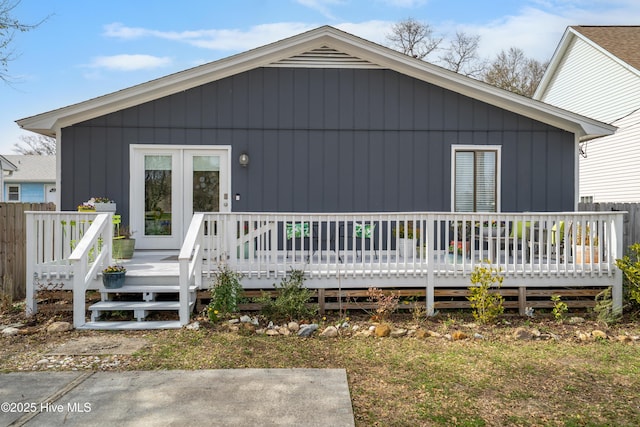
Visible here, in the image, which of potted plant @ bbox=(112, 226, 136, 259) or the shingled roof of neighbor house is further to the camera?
the shingled roof of neighbor house

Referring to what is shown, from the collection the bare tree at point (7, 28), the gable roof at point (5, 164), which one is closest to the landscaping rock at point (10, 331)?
the bare tree at point (7, 28)

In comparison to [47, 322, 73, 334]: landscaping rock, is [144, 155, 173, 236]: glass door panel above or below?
above

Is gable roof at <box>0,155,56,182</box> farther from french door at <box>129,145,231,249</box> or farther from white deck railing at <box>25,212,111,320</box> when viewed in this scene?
white deck railing at <box>25,212,111,320</box>

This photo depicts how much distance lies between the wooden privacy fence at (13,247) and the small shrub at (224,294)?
11.6ft

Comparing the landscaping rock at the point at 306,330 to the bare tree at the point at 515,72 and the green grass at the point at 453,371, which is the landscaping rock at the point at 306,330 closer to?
the green grass at the point at 453,371

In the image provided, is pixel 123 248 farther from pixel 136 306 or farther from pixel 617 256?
pixel 617 256

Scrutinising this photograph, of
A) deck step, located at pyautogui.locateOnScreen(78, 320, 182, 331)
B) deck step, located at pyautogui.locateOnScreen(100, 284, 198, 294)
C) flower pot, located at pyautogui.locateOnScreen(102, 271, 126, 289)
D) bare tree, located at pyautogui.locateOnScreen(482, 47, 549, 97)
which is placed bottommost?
deck step, located at pyautogui.locateOnScreen(78, 320, 182, 331)

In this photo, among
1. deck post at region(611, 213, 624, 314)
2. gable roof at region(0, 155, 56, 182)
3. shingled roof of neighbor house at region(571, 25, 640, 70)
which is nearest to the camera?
deck post at region(611, 213, 624, 314)

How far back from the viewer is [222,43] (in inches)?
563

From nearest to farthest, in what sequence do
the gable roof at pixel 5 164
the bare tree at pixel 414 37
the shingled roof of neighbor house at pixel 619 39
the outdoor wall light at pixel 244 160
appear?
1. the outdoor wall light at pixel 244 160
2. the shingled roof of neighbor house at pixel 619 39
3. the gable roof at pixel 5 164
4. the bare tree at pixel 414 37

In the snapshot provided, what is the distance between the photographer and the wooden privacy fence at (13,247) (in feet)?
23.8

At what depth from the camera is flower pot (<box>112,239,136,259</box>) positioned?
7359 millimetres

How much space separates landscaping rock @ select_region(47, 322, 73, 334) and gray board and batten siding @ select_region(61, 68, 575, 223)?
279 cm

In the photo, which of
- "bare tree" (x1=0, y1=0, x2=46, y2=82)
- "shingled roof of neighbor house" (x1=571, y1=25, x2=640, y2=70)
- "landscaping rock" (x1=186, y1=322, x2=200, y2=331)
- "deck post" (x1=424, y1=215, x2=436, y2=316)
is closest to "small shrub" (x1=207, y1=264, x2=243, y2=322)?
"landscaping rock" (x1=186, y1=322, x2=200, y2=331)
